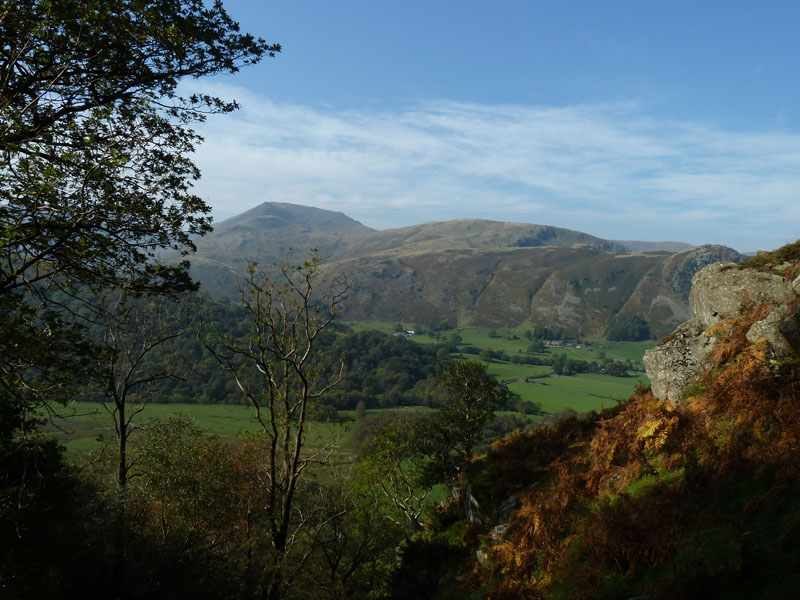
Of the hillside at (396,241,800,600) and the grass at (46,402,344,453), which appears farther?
the grass at (46,402,344,453)

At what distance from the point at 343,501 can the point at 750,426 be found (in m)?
16.5

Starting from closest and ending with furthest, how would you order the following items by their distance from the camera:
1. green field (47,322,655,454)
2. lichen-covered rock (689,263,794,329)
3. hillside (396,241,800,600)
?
1. hillside (396,241,800,600)
2. lichen-covered rock (689,263,794,329)
3. green field (47,322,655,454)

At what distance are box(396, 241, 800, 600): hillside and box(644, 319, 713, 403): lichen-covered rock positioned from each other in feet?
0.16

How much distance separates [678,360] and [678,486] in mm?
6632

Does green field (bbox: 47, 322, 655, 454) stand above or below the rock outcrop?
below

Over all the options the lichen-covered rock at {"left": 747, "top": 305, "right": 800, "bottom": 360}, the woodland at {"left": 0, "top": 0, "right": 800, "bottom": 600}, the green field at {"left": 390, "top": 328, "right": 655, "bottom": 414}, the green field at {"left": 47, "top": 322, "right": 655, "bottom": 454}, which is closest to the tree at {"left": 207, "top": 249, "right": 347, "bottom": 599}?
the woodland at {"left": 0, "top": 0, "right": 800, "bottom": 600}

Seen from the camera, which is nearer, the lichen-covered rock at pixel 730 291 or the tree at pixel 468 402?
the lichen-covered rock at pixel 730 291

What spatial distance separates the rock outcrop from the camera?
524 inches

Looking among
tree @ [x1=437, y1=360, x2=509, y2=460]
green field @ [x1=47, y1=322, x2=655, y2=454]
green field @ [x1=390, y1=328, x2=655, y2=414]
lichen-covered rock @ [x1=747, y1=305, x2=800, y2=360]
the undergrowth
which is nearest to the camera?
the undergrowth

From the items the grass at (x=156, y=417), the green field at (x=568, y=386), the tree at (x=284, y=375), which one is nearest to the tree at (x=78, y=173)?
the tree at (x=284, y=375)

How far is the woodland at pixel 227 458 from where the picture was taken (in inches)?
340

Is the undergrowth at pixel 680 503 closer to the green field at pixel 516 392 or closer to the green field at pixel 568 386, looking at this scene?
the green field at pixel 516 392

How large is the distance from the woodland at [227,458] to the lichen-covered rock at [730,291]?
49 centimetres

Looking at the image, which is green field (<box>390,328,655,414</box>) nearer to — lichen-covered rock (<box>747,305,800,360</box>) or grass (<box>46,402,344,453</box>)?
grass (<box>46,402,344,453</box>)
